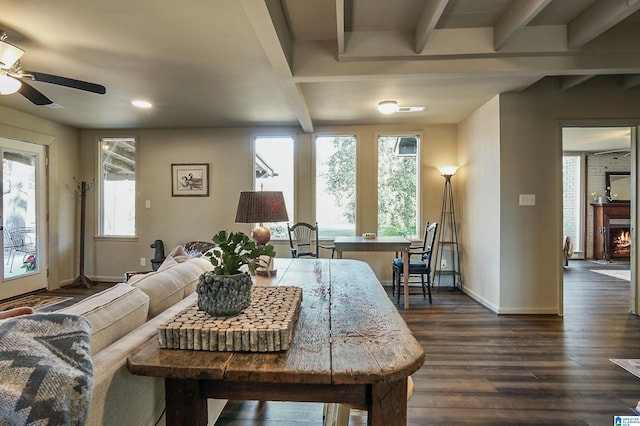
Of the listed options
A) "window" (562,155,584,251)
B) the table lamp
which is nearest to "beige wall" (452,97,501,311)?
the table lamp

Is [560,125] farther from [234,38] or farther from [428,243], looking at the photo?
[234,38]

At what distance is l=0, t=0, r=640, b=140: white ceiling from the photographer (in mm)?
2045

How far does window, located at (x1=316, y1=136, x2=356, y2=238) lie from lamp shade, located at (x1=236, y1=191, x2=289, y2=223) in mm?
2854

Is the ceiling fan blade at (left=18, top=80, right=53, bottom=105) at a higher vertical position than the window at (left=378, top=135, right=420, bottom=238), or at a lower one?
higher

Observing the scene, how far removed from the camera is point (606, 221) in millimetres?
6812

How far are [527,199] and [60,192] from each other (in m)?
6.13

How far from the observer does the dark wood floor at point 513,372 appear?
71.8 inches

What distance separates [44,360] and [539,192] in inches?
161

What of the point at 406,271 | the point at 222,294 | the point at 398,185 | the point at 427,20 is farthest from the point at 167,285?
the point at 398,185

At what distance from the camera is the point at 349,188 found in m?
4.82

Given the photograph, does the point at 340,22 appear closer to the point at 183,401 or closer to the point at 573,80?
the point at 183,401

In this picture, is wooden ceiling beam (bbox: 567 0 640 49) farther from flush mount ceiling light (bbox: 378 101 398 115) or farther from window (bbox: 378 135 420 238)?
window (bbox: 378 135 420 238)

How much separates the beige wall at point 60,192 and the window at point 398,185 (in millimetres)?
4630

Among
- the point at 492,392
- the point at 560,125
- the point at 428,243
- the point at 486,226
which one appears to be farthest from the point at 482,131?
the point at 492,392
